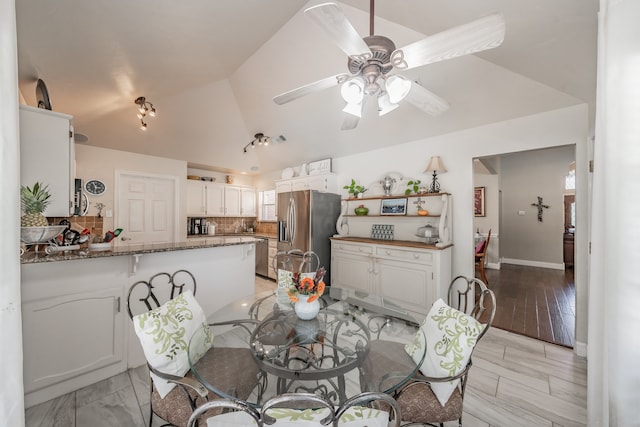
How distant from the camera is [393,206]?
3867 millimetres

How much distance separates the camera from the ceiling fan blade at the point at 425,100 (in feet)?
5.59

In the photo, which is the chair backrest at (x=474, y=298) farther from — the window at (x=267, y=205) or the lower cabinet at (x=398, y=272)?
the window at (x=267, y=205)

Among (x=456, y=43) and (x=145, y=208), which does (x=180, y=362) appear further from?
(x=145, y=208)

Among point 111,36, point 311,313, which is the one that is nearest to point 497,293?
point 311,313

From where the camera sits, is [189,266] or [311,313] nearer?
[311,313]

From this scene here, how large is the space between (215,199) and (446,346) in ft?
18.0

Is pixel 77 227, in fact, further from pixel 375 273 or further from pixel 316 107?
pixel 375 273

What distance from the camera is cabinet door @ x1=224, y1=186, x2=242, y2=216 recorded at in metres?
5.84

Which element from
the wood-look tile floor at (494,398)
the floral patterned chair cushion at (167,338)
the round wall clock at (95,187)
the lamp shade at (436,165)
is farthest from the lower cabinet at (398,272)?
the round wall clock at (95,187)

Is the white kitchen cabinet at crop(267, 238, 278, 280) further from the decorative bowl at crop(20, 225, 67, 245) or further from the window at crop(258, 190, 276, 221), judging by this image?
the decorative bowl at crop(20, 225, 67, 245)

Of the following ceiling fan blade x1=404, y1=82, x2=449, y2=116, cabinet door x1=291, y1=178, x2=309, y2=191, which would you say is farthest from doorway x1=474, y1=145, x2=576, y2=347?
ceiling fan blade x1=404, y1=82, x2=449, y2=116

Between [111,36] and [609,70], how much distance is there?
3.03m

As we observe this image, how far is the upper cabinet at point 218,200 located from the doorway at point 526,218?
523 cm

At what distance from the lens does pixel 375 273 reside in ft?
11.4
